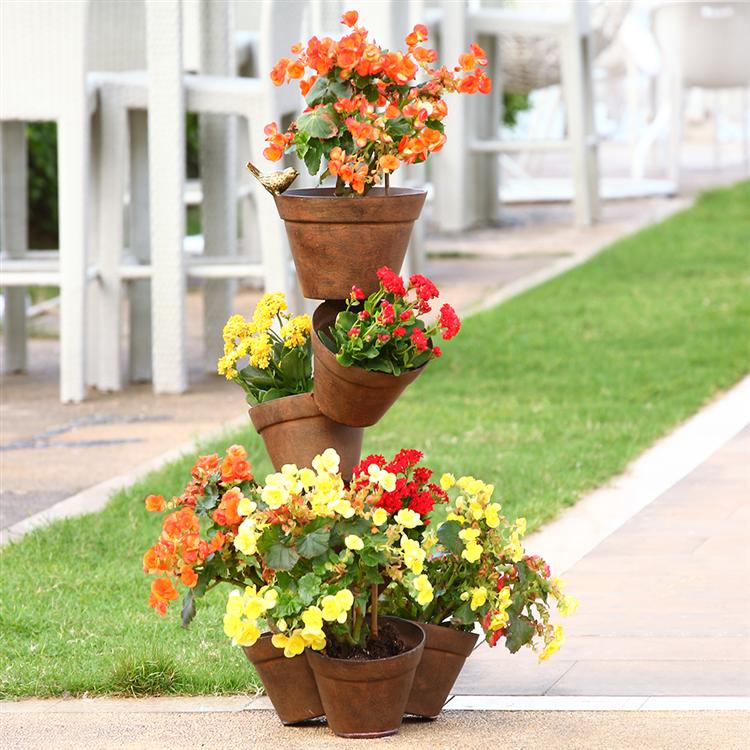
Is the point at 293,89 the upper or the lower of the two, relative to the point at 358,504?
upper

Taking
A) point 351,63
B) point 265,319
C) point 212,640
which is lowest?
point 212,640

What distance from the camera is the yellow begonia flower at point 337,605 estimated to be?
278cm

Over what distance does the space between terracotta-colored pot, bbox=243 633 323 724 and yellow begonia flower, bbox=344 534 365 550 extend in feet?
0.86

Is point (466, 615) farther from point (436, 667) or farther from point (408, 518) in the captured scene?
point (408, 518)

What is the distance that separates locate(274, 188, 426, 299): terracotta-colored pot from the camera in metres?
2.99

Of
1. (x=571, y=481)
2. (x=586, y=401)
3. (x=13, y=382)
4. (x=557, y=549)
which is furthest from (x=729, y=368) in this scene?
(x=13, y=382)

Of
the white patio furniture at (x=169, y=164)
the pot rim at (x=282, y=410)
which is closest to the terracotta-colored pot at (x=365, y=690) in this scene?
the pot rim at (x=282, y=410)

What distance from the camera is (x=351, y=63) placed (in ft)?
9.57

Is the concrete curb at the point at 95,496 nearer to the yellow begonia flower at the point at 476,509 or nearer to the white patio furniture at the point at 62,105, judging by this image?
the white patio furniture at the point at 62,105

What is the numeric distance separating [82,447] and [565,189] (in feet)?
27.0

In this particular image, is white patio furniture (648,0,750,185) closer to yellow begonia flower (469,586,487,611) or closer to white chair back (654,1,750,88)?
white chair back (654,1,750,88)

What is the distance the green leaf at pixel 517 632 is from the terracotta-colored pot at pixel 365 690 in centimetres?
17

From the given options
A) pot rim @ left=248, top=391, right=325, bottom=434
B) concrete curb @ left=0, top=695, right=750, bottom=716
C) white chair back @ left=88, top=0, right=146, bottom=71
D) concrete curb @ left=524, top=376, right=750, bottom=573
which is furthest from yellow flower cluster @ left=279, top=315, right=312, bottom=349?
white chair back @ left=88, top=0, right=146, bottom=71

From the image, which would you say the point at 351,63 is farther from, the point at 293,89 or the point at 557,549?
the point at 293,89
